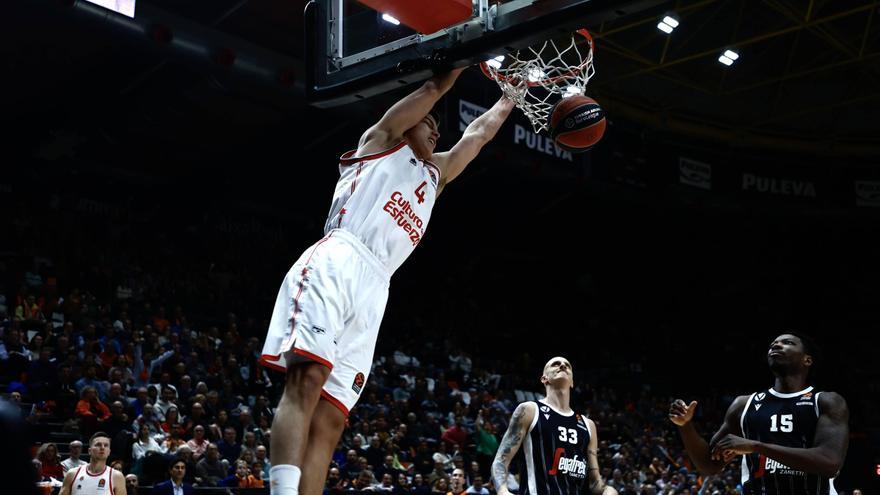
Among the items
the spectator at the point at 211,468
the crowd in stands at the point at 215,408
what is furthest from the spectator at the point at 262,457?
the spectator at the point at 211,468

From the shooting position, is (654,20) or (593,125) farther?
(654,20)

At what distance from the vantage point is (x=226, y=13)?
1631cm

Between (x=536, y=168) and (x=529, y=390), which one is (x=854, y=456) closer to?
(x=529, y=390)

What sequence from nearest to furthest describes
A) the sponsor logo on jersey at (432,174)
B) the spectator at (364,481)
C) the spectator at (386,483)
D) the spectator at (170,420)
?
the sponsor logo on jersey at (432,174) → the spectator at (170,420) → the spectator at (364,481) → the spectator at (386,483)

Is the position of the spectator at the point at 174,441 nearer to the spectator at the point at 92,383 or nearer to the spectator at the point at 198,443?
the spectator at the point at 198,443

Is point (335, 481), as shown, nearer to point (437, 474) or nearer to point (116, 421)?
point (437, 474)

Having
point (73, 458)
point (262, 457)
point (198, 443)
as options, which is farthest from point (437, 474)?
point (73, 458)

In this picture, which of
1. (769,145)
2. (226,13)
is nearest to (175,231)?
(226,13)

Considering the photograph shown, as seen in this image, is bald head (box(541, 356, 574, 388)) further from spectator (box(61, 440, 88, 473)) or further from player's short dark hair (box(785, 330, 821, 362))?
spectator (box(61, 440, 88, 473))

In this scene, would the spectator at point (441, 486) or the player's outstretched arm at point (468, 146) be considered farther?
the spectator at point (441, 486)

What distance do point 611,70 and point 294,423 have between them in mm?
19489

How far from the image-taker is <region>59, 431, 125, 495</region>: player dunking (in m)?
8.75

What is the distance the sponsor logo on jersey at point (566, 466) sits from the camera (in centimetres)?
646

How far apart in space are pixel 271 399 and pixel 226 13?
21.9ft
